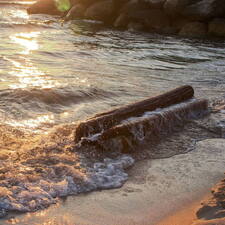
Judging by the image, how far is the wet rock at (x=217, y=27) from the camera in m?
22.4

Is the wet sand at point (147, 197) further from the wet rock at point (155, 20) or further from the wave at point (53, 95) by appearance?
the wet rock at point (155, 20)

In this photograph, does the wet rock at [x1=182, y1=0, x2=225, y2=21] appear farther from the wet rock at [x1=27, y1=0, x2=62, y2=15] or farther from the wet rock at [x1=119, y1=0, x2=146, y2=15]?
the wet rock at [x1=27, y1=0, x2=62, y2=15]

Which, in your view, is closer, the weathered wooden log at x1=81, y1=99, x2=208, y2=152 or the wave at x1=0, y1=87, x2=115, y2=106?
the weathered wooden log at x1=81, y1=99, x2=208, y2=152

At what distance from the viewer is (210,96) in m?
8.26

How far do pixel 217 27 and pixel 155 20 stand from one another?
402 cm

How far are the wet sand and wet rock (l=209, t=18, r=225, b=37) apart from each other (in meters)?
18.9

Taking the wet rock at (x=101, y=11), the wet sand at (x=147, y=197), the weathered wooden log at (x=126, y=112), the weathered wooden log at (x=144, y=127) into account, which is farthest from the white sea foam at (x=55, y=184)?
the wet rock at (x=101, y=11)

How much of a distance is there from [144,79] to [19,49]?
17.9 ft

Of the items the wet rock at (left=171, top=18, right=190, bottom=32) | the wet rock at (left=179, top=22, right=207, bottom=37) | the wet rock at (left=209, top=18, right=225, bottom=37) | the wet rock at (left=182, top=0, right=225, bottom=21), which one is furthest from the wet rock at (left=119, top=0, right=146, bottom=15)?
the wet rock at (left=209, top=18, right=225, bottom=37)

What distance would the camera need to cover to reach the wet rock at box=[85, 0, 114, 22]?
26688 millimetres

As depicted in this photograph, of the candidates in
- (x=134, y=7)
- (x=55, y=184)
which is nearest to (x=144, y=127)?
(x=55, y=184)

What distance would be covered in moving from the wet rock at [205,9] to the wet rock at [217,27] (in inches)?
14.1

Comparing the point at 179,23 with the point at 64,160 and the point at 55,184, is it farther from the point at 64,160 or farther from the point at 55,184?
the point at 55,184

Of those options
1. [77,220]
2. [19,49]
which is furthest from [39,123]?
[19,49]
